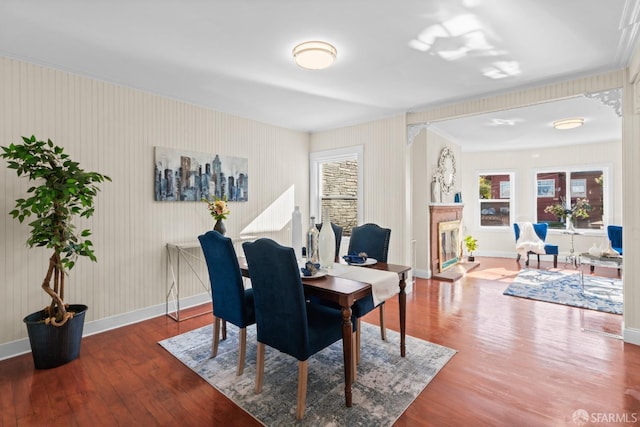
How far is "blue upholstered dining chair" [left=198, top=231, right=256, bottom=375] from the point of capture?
232cm

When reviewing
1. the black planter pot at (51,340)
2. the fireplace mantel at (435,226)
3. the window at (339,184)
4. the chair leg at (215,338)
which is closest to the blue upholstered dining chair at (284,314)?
the chair leg at (215,338)

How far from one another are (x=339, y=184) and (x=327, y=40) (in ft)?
10.0

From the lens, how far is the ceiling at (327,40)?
2074mm

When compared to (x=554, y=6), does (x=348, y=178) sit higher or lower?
lower

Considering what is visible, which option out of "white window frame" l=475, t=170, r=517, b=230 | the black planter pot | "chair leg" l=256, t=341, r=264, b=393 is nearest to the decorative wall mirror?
"white window frame" l=475, t=170, r=517, b=230

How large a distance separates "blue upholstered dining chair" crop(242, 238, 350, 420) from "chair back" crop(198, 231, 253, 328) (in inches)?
10.6

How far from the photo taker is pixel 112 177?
128 inches

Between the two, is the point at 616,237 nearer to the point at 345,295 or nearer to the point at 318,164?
the point at 318,164

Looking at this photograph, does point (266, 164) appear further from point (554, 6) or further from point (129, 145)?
point (554, 6)

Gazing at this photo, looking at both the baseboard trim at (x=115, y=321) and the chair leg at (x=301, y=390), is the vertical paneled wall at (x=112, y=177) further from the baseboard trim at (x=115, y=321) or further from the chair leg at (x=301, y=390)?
the chair leg at (x=301, y=390)

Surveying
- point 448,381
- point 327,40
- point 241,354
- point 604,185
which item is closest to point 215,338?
point 241,354

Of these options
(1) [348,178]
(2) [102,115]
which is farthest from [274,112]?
(2) [102,115]

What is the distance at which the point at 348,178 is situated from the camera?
526 centimetres

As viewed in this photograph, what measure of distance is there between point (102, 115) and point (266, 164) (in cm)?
217
